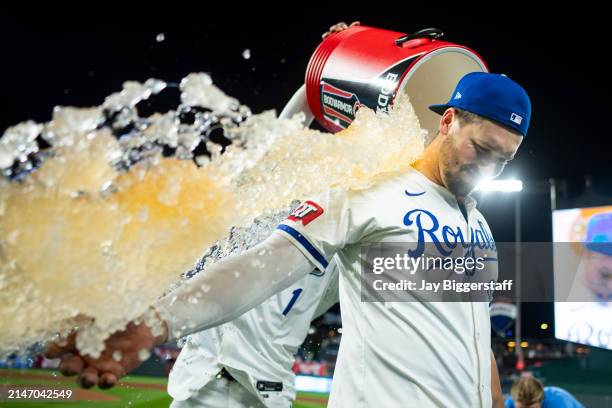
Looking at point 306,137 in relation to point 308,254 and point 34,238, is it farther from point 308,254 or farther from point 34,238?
point 34,238

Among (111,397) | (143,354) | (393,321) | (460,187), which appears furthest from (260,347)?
(111,397)

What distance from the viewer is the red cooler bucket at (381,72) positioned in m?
2.22

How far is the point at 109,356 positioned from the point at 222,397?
2.08m

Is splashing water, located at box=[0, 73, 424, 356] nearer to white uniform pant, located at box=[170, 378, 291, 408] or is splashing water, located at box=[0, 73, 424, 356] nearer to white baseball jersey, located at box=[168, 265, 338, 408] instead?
white baseball jersey, located at box=[168, 265, 338, 408]

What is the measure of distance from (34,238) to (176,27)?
167 centimetres

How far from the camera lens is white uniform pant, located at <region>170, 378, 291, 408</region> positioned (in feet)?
10.3

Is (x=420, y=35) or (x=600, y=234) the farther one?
(x=600, y=234)

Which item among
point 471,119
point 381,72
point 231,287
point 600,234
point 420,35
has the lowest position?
point 231,287

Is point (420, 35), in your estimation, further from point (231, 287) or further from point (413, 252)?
point (231, 287)

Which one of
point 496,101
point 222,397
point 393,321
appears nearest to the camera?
point 393,321

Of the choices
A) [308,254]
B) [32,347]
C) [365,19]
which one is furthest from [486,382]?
[365,19]

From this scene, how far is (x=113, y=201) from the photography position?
1214 millimetres

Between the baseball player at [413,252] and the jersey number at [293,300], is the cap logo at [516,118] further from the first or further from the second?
the jersey number at [293,300]

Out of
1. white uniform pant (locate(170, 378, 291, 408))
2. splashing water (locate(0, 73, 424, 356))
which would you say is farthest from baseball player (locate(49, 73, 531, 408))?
white uniform pant (locate(170, 378, 291, 408))
